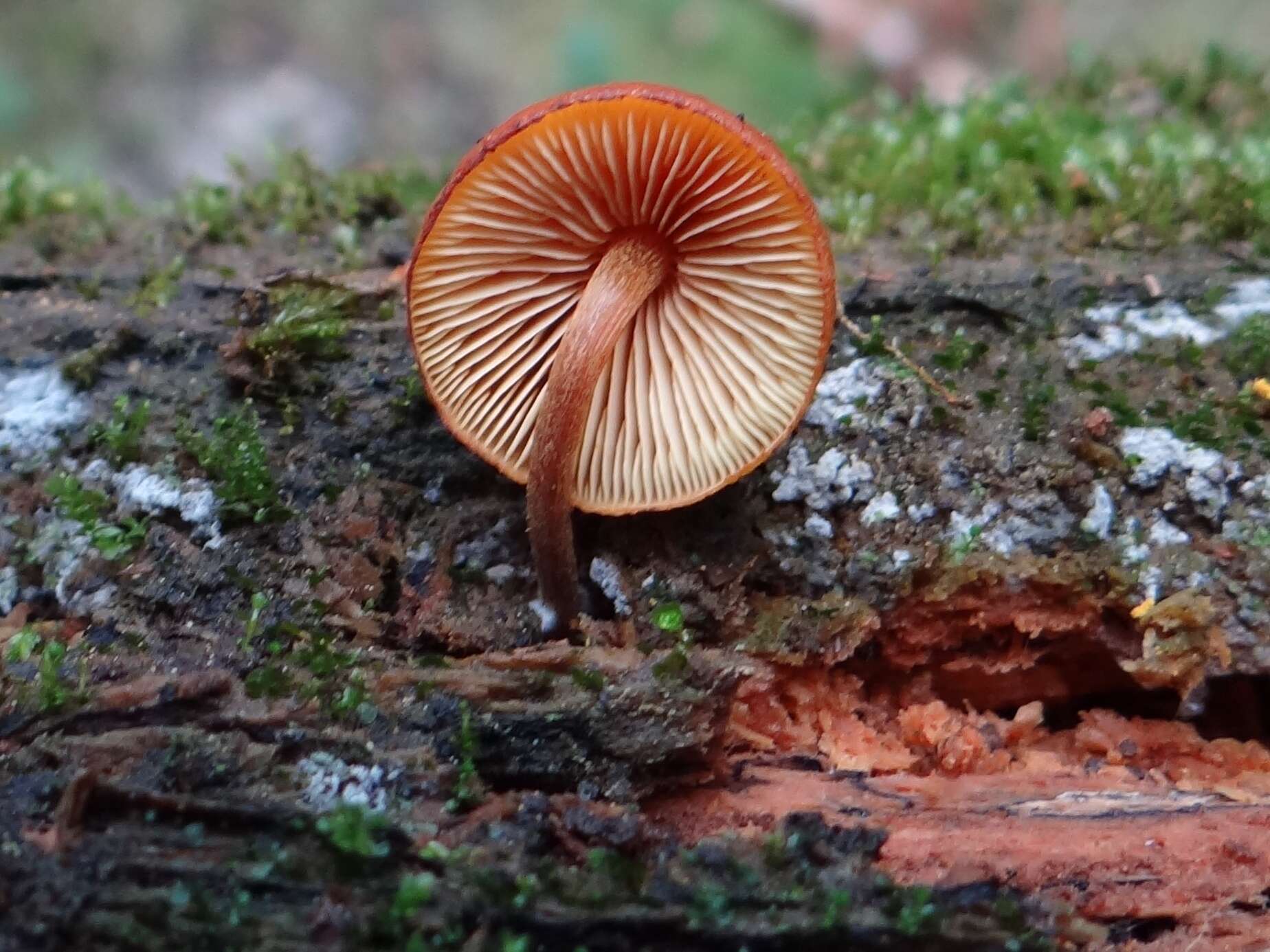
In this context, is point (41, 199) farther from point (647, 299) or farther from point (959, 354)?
point (959, 354)

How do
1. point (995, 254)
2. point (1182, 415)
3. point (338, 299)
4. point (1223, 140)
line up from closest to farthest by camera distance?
point (1182, 415)
point (338, 299)
point (995, 254)
point (1223, 140)

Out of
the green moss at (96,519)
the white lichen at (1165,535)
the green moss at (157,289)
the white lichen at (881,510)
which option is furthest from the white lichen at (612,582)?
the green moss at (157,289)

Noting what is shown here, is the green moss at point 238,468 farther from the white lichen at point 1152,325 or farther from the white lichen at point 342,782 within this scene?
the white lichen at point 1152,325

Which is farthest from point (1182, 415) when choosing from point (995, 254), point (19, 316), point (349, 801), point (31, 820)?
point (19, 316)

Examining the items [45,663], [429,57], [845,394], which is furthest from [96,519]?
[429,57]

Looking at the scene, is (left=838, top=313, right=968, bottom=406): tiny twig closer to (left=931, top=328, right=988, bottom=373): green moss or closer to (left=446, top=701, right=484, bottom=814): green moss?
(left=931, top=328, right=988, bottom=373): green moss

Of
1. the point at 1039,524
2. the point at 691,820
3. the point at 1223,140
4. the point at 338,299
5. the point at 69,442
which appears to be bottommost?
the point at 691,820

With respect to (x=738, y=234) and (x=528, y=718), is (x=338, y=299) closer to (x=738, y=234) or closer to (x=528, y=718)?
(x=738, y=234)
